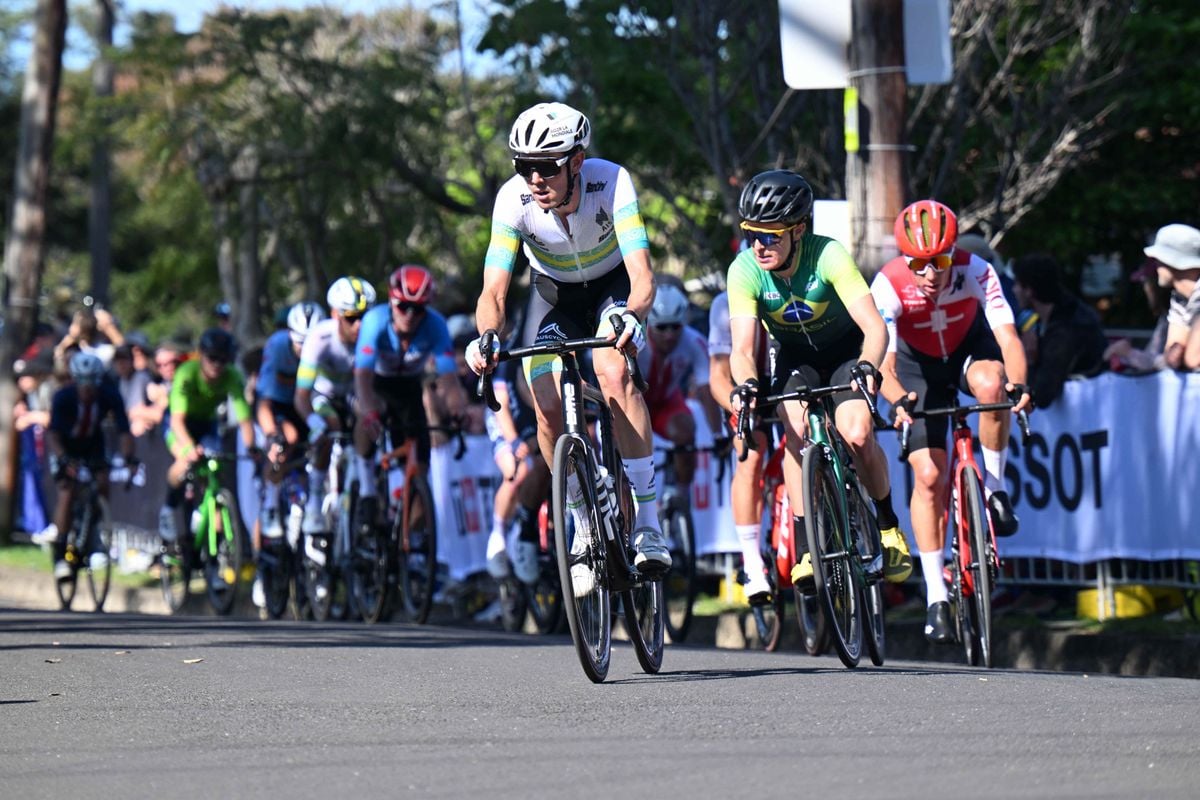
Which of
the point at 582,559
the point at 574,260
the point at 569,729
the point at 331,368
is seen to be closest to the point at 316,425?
the point at 331,368

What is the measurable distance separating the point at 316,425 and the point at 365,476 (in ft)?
2.98

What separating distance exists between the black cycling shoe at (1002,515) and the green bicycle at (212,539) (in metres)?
7.61

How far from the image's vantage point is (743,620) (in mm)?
13602

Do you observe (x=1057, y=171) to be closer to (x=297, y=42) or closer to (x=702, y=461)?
(x=702, y=461)

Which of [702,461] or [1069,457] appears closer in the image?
[1069,457]

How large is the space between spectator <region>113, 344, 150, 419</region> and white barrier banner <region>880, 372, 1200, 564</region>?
11155mm

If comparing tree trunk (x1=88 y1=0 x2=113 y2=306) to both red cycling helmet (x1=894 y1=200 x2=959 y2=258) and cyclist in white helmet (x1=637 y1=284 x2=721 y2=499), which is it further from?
red cycling helmet (x1=894 y1=200 x2=959 y2=258)

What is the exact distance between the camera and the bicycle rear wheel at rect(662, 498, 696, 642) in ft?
42.8

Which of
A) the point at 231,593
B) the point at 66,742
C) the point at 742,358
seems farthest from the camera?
the point at 231,593

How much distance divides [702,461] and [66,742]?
7783 mm

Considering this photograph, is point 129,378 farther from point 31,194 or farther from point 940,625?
point 940,625

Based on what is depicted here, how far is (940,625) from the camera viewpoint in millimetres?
10250

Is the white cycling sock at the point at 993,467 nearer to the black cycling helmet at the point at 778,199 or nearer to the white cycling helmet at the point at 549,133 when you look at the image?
the black cycling helmet at the point at 778,199

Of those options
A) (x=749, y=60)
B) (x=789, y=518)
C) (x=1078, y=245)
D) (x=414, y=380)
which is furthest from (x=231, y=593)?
(x=1078, y=245)
